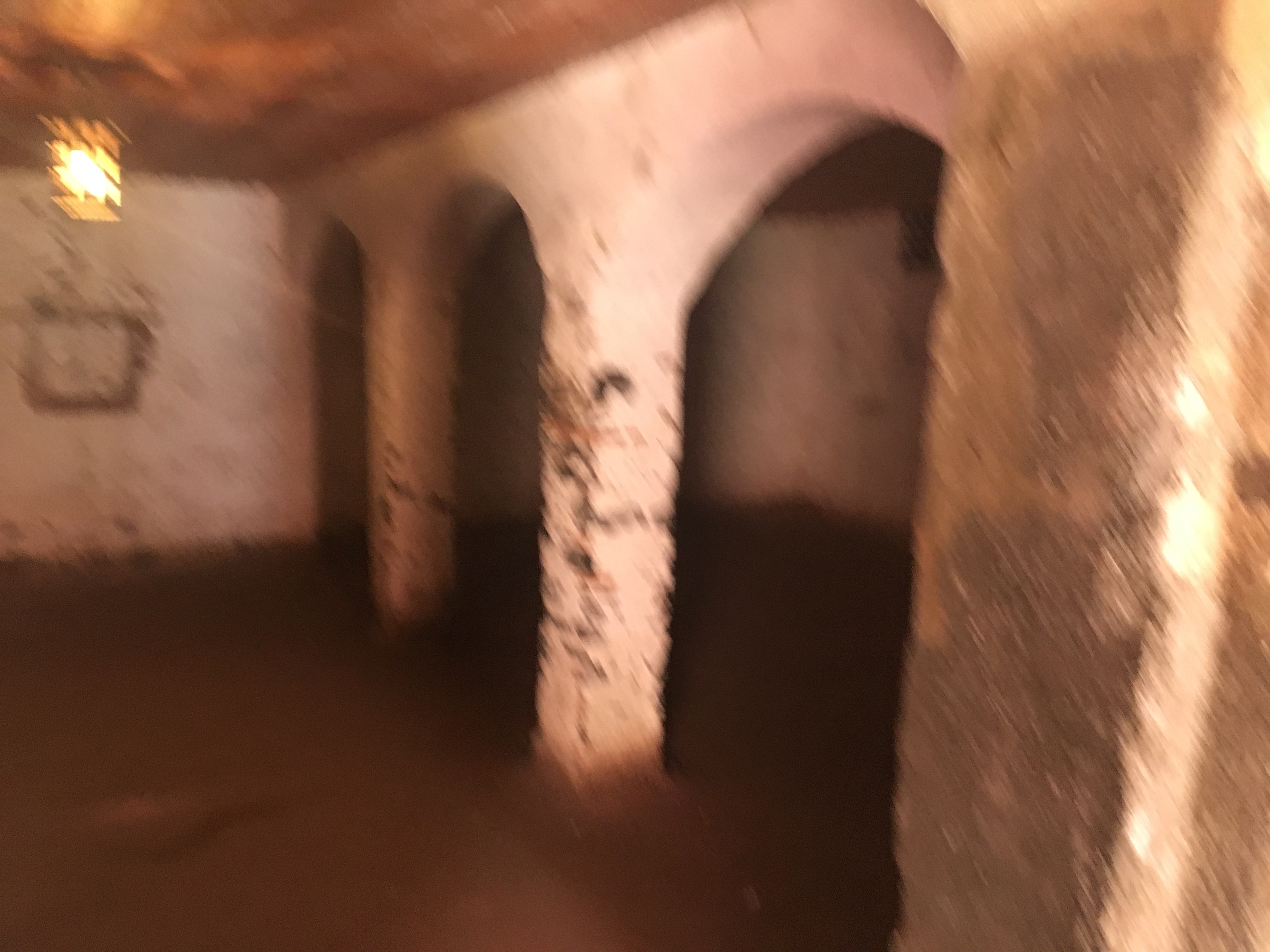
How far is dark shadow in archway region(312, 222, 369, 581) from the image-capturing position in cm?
468

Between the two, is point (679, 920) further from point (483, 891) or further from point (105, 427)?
point (105, 427)

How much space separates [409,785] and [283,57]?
1.99m

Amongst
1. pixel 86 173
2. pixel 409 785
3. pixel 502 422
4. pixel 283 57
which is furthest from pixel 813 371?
pixel 86 173

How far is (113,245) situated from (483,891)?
367 centimetres

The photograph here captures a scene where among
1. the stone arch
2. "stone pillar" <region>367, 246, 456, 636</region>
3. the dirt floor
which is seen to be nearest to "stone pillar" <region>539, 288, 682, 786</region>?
the stone arch

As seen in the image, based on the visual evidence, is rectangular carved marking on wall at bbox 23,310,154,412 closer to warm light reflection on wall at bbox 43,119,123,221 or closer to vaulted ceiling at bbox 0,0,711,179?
warm light reflection on wall at bbox 43,119,123,221

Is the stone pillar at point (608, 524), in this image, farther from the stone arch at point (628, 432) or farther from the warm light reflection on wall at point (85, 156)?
the warm light reflection on wall at point (85, 156)

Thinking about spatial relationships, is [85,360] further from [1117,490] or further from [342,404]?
[1117,490]

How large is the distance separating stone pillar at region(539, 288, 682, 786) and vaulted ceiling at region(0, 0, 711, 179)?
2.07 ft

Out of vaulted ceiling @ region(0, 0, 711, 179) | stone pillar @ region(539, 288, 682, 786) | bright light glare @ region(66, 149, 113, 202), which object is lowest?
stone pillar @ region(539, 288, 682, 786)

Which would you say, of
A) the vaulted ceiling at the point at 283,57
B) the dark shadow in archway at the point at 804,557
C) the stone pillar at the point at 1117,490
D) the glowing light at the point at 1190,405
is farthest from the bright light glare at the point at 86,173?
the glowing light at the point at 1190,405

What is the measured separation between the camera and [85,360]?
4.35 metres

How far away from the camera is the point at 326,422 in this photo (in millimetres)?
4855

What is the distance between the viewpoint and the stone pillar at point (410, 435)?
3.49 meters
